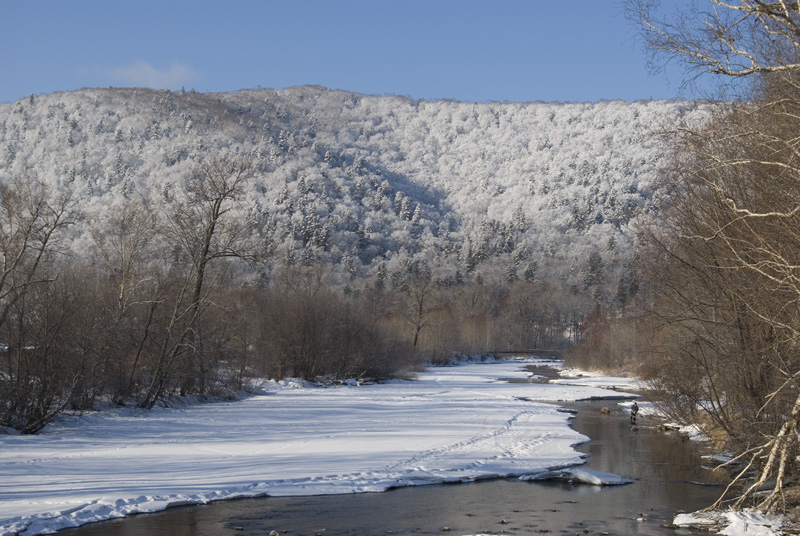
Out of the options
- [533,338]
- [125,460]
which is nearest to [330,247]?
[533,338]

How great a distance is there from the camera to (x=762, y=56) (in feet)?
37.2

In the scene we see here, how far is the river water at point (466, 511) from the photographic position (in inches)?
485

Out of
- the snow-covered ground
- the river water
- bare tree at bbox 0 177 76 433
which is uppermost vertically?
bare tree at bbox 0 177 76 433

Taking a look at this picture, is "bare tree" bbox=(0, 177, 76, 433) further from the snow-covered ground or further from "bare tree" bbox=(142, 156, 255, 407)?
"bare tree" bbox=(142, 156, 255, 407)

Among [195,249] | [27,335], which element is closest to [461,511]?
[27,335]

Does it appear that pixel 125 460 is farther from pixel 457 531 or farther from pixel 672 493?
pixel 672 493

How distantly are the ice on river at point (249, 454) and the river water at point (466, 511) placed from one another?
2.21 feet

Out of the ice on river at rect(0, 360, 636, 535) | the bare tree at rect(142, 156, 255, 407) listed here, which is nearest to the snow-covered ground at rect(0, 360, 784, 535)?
the ice on river at rect(0, 360, 636, 535)

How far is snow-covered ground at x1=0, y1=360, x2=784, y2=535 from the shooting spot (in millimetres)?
13633

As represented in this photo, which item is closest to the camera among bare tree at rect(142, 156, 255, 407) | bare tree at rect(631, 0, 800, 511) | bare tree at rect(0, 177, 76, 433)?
bare tree at rect(631, 0, 800, 511)

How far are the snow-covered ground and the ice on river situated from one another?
0.11 ft

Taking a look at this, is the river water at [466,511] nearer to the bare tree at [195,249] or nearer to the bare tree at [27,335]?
the bare tree at [27,335]

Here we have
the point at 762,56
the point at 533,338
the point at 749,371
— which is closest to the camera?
the point at 762,56

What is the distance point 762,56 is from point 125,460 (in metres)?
15.6
